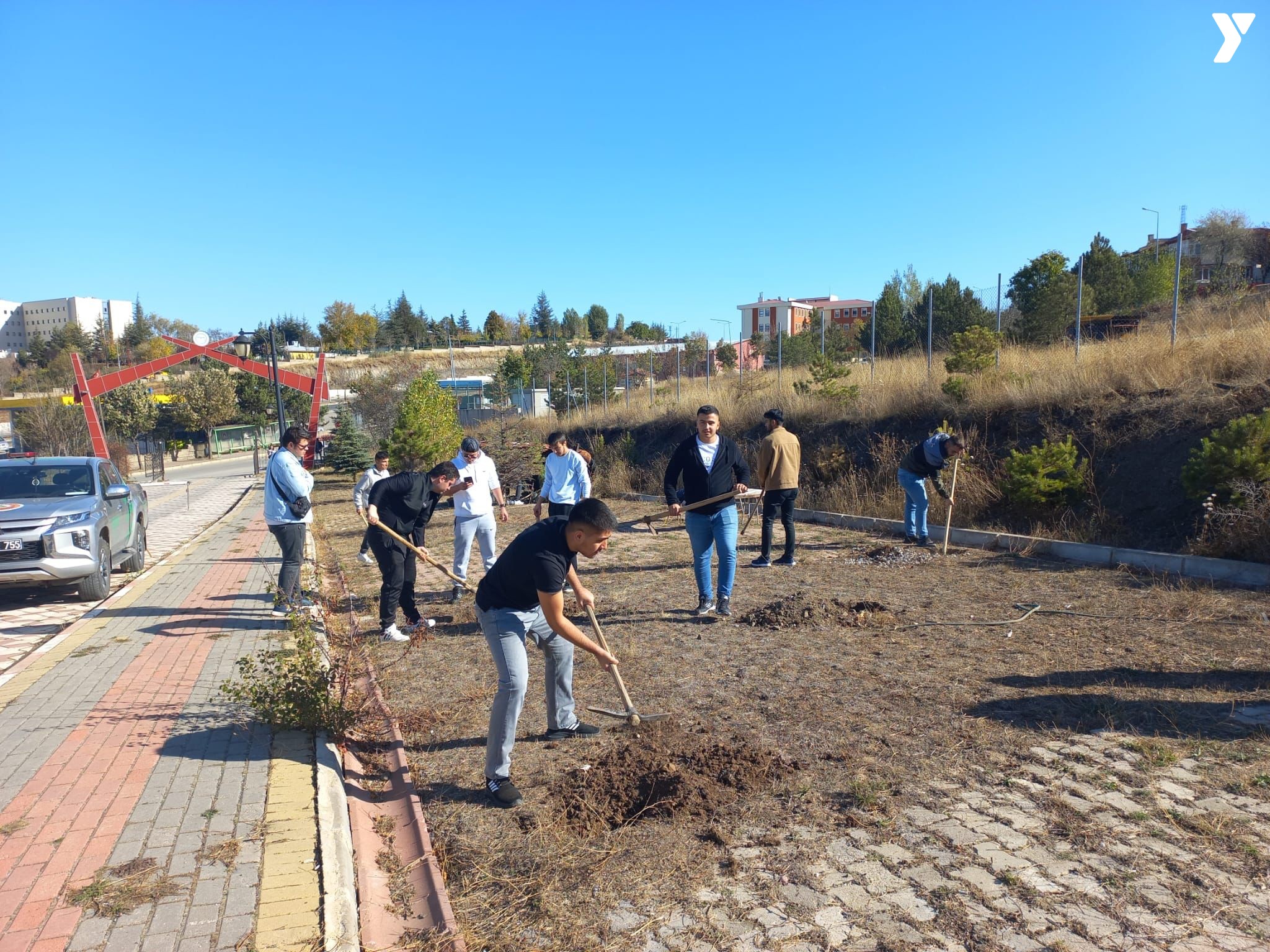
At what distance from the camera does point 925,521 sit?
36.0 ft

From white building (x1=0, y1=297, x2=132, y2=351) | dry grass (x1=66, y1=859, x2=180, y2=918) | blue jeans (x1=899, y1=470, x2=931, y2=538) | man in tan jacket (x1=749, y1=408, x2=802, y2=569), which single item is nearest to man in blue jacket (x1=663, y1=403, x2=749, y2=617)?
man in tan jacket (x1=749, y1=408, x2=802, y2=569)


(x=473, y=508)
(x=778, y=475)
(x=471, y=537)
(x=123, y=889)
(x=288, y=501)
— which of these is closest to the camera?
(x=123, y=889)

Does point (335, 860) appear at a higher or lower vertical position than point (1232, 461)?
lower

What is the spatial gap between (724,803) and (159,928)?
243 centimetres

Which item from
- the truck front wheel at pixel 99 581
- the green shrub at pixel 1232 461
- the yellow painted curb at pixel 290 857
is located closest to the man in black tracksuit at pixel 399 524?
the yellow painted curb at pixel 290 857

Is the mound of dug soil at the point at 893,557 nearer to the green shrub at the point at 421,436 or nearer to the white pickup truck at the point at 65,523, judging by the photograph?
the white pickup truck at the point at 65,523

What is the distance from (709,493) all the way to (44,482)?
26.8 ft

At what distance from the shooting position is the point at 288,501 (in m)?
7.88

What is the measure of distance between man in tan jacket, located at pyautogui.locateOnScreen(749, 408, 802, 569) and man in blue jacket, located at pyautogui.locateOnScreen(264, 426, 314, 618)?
16.3ft

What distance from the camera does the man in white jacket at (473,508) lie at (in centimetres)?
837

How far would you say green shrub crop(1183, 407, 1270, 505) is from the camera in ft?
28.3

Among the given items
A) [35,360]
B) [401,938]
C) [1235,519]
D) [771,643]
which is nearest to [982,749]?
[771,643]

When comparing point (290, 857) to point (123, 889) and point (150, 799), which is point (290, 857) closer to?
point (123, 889)

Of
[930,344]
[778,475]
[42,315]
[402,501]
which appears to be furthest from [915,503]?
[42,315]
